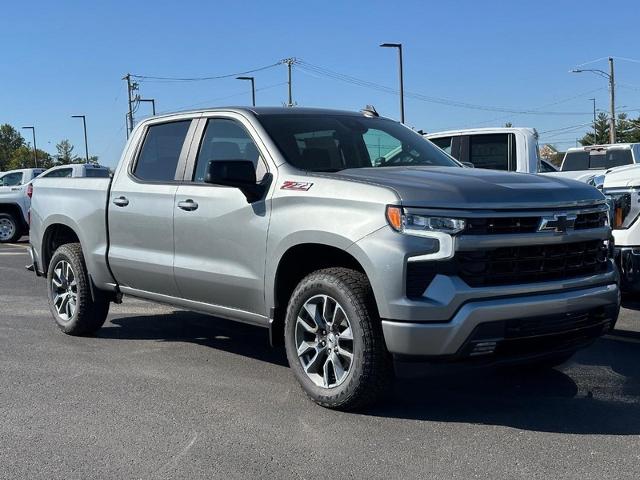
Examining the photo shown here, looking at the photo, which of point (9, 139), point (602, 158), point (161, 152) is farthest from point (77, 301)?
point (9, 139)

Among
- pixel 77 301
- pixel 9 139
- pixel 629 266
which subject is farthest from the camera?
pixel 9 139

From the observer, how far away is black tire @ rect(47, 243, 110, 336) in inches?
260

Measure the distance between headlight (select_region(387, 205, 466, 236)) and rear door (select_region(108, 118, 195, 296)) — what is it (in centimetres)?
209

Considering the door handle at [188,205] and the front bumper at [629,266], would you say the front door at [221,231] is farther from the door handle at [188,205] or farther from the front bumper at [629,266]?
the front bumper at [629,266]

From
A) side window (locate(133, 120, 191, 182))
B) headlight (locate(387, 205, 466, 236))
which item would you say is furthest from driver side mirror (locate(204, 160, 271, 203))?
headlight (locate(387, 205, 466, 236))

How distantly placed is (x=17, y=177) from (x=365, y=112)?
14802 mm

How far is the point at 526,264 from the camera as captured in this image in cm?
422

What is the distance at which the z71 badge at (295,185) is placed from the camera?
4.64 metres

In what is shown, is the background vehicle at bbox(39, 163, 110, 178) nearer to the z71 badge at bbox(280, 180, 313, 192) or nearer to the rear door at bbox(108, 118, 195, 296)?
the rear door at bbox(108, 118, 195, 296)

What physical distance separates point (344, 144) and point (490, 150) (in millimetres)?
5487

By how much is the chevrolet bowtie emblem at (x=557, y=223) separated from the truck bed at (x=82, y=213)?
3.66 m

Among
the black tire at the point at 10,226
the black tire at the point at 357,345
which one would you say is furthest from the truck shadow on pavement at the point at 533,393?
the black tire at the point at 10,226

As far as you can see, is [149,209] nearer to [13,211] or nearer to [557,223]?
[557,223]

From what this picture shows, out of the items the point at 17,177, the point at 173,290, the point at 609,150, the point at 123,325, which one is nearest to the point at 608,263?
the point at 173,290
